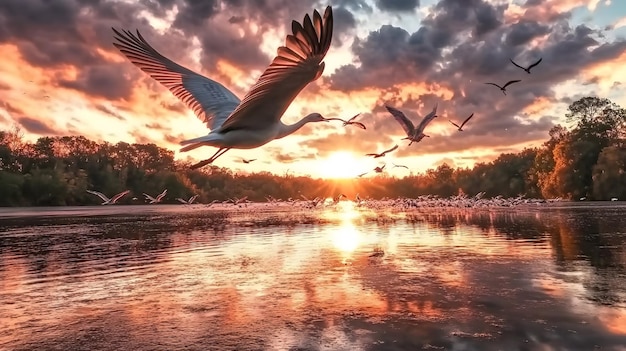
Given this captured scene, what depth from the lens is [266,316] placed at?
914 centimetres

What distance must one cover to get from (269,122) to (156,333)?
3879mm

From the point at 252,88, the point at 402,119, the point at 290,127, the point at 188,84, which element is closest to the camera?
the point at 252,88

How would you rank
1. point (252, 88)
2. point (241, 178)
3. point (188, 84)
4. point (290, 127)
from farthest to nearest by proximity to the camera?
point (241, 178)
point (188, 84)
point (290, 127)
point (252, 88)

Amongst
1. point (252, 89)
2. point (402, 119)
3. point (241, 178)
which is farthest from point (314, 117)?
point (241, 178)

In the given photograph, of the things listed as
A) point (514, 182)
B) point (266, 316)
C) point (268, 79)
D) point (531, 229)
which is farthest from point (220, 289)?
point (514, 182)

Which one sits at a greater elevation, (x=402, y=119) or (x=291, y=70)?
(x=402, y=119)

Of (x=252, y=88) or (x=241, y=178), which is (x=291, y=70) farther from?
(x=241, y=178)

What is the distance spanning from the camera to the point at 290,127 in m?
7.50

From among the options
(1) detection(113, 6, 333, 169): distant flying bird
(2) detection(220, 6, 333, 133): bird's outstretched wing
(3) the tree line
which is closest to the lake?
(1) detection(113, 6, 333, 169): distant flying bird

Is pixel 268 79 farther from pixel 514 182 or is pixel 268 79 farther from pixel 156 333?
pixel 514 182

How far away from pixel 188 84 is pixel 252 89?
9.56 feet

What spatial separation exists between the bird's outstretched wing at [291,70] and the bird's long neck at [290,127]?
72 centimetres

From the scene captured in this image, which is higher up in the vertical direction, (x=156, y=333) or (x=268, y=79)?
(x=268, y=79)

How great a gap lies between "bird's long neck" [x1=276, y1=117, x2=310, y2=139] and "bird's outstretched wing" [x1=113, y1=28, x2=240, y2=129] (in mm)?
939
